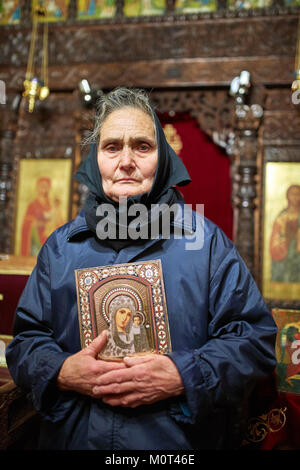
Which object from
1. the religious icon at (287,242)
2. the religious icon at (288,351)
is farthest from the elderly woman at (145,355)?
the religious icon at (287,242)

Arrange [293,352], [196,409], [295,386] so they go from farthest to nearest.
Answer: [293,352] < [295,386] < [196,409]

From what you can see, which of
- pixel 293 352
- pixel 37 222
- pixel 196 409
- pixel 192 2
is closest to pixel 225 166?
pixel 192 2

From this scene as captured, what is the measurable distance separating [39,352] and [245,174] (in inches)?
122

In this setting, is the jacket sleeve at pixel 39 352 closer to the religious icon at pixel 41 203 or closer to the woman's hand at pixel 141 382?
the woman's hand at pixel 141 382

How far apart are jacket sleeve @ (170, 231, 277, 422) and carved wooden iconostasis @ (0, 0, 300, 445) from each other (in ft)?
8.12

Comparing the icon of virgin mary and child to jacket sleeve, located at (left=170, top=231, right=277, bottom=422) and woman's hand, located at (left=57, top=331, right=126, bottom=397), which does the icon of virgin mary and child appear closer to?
woman's hand, located at (left=57, top=331, right=126, bottom=397)

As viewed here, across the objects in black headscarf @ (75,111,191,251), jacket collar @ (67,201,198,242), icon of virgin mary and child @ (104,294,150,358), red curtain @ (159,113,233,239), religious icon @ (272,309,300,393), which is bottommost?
religious icon @ (272,309,300,393)

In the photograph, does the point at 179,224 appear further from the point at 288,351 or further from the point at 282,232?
the point at 282,232

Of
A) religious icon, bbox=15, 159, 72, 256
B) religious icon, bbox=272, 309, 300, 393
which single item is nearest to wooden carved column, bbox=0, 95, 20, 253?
religious icon, bbox=15, 159, 72, 256

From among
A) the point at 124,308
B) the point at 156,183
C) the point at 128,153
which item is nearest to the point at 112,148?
the point at 128,153

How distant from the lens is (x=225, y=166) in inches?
155

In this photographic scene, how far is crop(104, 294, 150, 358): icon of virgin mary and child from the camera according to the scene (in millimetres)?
1161
